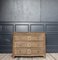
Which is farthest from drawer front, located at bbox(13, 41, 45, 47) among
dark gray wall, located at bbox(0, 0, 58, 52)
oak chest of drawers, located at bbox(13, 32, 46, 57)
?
dark gray wall, located at bbox(0, 0, 58, 52)

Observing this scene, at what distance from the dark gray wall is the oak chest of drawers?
687mm

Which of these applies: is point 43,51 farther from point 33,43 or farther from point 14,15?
point 14,15

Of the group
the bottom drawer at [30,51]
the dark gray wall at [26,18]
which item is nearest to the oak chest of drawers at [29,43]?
the bottom drawer at [30,51]

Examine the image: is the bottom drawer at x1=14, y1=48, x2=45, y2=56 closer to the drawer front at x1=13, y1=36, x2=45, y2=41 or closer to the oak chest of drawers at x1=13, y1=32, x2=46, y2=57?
the oak chest of drawers at x1=13, y1=32, x2=46, y2=57

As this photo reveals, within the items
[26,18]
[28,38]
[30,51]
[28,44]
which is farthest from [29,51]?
[26,18]

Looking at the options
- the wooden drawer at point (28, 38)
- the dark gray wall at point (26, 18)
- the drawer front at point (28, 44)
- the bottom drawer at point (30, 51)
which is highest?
the dark gray wall at point (26, 18)

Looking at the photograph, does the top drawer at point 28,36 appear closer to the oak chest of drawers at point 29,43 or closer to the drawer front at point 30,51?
the oak chest of drawers at point 29,43

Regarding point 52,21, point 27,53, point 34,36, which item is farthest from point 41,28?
point 27,53

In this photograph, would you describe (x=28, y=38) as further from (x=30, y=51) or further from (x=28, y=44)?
(x=30, y=51)

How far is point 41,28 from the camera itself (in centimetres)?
516

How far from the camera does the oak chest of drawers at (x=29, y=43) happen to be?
14.6ft

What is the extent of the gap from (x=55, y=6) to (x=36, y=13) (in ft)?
2.23

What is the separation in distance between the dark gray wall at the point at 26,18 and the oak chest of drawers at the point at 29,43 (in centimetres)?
69

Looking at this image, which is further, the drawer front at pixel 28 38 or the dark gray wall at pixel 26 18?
the dark gray wall at pixel 26 18
